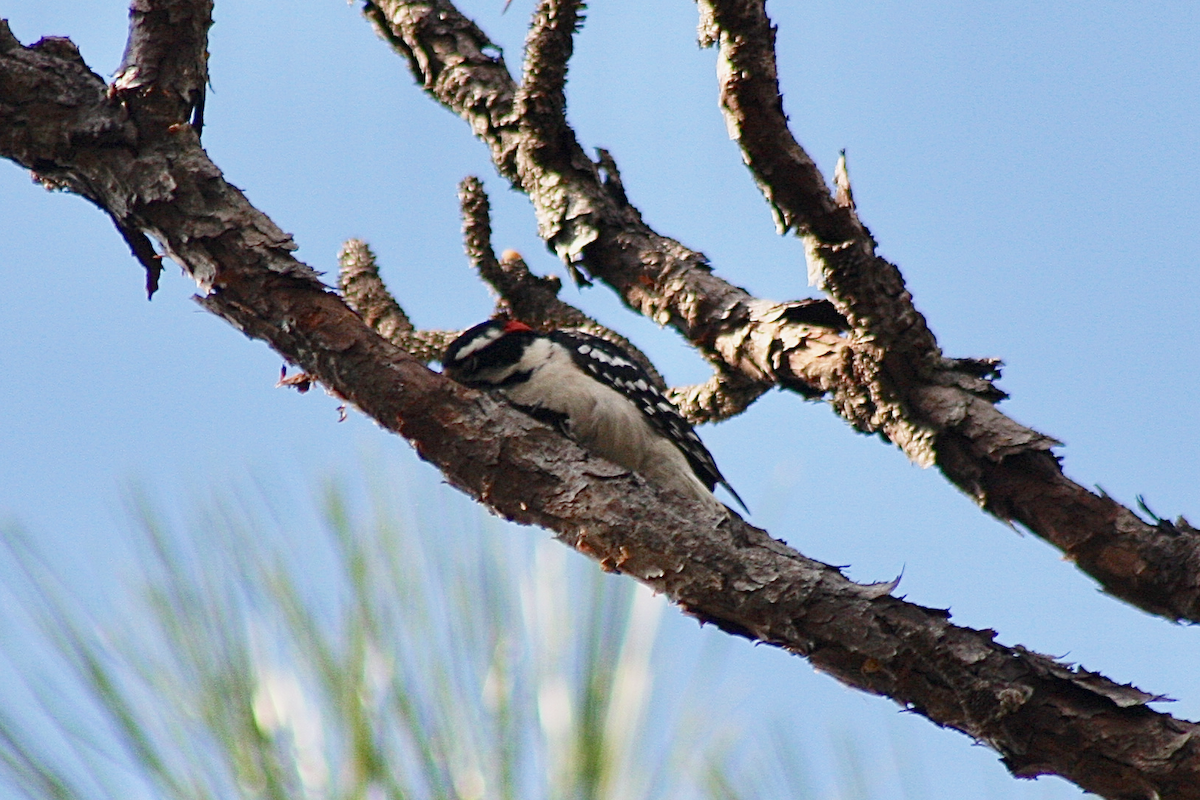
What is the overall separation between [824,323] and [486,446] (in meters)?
1.07

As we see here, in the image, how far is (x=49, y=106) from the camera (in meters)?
2.53

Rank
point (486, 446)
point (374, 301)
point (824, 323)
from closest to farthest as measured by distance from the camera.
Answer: point (486, 446) < point (824, 323) < point (374, 301)

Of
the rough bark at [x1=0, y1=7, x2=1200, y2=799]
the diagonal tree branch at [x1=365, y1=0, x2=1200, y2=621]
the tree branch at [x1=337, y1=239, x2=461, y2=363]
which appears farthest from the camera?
the tree branch at [x1=337, y1=239, x2=461, y2=363]

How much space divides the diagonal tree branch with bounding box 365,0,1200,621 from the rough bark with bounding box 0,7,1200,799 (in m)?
0.55

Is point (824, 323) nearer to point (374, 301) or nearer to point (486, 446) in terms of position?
point (486, 446)

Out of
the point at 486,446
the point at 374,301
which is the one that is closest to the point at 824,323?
the point at 486,446

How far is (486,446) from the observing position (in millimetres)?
2469

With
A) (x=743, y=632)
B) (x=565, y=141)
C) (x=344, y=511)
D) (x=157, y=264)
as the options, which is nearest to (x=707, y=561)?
(x=743, y=632)

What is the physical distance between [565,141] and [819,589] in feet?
5.61

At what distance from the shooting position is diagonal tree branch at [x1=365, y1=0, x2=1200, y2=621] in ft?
8.53

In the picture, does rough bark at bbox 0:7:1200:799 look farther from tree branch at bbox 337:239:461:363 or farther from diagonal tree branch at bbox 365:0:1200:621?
tree branch at bbox 337:239:461:363

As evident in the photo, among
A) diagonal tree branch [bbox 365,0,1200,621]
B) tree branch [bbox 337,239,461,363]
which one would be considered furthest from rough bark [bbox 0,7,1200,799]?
tree branch [bbox 337,239,461,363]

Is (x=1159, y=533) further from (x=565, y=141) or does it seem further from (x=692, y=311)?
(x=565, y=141)

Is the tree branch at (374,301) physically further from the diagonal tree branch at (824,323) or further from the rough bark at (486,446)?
the rough bark at (486,446)
